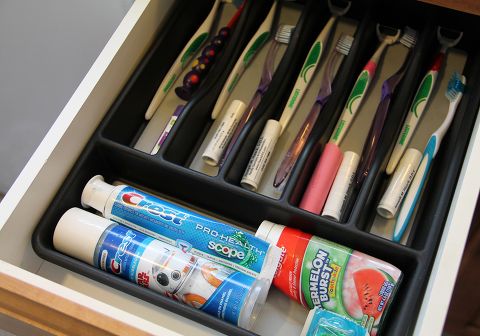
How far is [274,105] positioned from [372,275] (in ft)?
0.81

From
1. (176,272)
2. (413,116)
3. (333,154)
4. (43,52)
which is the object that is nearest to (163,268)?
(176,272)

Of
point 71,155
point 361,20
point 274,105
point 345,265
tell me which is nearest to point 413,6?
point 361,20

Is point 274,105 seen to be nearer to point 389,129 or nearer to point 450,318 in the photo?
point 389,129

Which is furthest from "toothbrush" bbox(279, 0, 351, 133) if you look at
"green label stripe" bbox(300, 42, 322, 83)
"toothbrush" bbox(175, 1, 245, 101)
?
"toothbrush" bbox(175, 1, 245, 101)

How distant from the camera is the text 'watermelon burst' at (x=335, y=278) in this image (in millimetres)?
540

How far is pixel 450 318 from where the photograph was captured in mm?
1059

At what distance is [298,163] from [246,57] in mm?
184

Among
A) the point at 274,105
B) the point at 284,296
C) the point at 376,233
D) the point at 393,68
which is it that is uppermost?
the point at 393,68

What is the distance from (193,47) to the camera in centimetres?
71

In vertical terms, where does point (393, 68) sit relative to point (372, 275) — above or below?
above

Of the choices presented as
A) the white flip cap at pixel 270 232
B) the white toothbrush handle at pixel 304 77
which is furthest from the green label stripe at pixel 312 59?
the white flip cap at pixel 270 232

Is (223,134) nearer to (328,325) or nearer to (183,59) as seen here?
(183,59)

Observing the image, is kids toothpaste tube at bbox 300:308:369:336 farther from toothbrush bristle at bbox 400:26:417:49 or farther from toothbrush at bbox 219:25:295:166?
toothbrush bristle at bbox 400:26:417:49

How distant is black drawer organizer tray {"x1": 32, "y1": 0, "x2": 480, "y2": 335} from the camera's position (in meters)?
0.55
